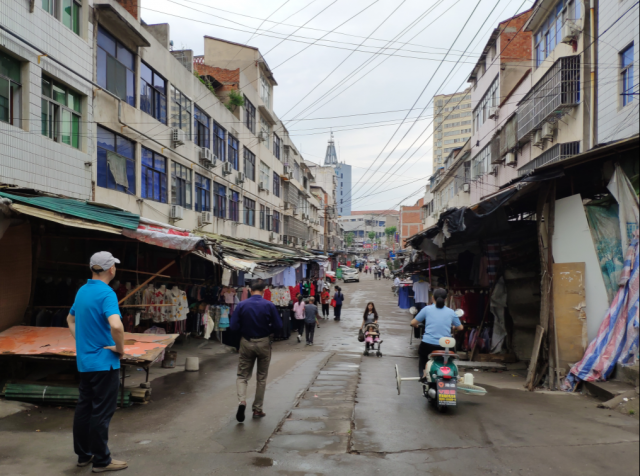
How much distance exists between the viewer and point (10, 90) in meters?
11.4

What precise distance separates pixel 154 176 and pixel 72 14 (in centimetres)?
644

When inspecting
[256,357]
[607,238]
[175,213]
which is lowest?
[256,357]

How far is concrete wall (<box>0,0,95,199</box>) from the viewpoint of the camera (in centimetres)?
1116

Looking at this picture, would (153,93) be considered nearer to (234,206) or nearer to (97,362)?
(234,206)

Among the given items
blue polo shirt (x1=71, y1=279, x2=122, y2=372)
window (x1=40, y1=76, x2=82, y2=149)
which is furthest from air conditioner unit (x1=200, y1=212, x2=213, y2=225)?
blue polo shirt (x1=71, y1=279, x2=122, y2=372)

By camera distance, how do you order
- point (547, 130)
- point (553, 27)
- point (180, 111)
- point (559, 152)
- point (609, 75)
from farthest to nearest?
point (180, 111) → point (553, 27) → point (547, 130) → point (559, 152) → point (609, 75)

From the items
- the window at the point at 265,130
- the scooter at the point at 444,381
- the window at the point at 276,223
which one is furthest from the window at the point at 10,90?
the window at the point at 276,223

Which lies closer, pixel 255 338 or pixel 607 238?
pixel 255 338

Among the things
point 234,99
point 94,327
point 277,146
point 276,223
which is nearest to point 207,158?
point 234,99

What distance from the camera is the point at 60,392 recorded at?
7.64 meters

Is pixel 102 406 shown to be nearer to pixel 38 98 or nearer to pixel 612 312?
pixel 612 312

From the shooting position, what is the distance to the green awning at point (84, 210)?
7836 mm

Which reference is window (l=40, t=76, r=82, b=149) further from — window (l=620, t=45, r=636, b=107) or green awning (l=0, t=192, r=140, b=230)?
window (l=620, t=45, r=636, b=107)

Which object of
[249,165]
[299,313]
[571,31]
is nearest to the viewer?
[571,31]
